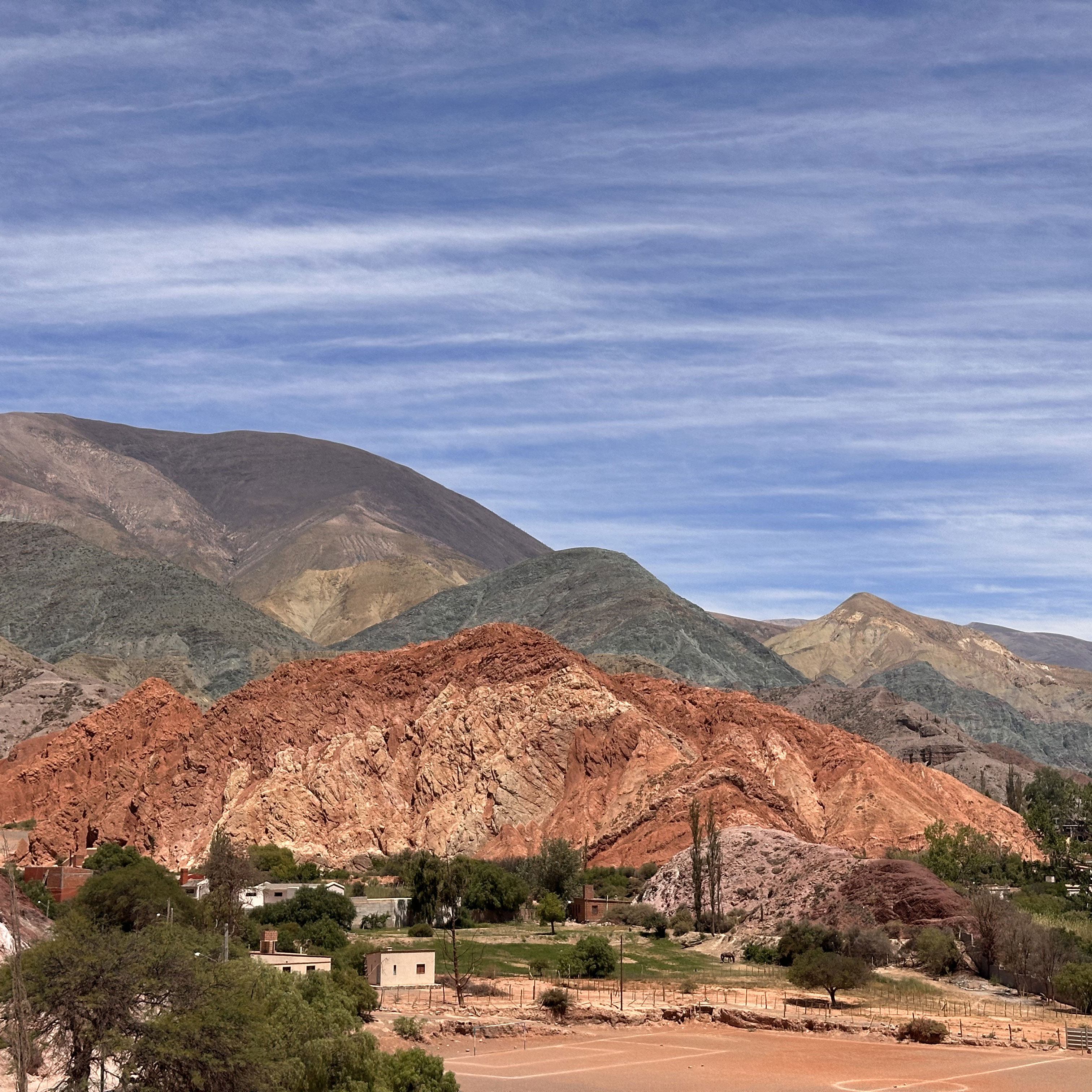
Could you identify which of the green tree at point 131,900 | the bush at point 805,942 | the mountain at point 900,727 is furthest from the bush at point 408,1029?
the mountain at point 900,727

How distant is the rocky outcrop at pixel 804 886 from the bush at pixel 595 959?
1261cm

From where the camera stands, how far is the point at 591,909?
8269cm

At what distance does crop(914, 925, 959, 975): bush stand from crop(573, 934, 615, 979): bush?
1338cm

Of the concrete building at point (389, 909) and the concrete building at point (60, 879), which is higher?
the concrete building at point (60, 879)

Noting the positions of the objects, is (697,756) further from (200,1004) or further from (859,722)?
(200,1004)

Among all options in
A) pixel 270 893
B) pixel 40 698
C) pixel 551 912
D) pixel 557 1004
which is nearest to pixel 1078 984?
pixel 557 1004

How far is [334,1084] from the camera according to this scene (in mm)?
37312

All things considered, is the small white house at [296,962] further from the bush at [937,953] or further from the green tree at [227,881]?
the bush at [937,953]

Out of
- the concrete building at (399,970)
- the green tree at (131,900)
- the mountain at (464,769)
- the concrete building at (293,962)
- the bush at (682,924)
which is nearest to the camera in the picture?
the concrete building at (293,962)

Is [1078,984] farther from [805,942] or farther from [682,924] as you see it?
[682,924]

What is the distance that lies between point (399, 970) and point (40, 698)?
3813 inches

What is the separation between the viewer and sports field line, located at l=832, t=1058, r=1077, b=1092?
148 ft

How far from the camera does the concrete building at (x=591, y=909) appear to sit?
82312 millimetres

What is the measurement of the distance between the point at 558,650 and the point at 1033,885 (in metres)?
41.6
